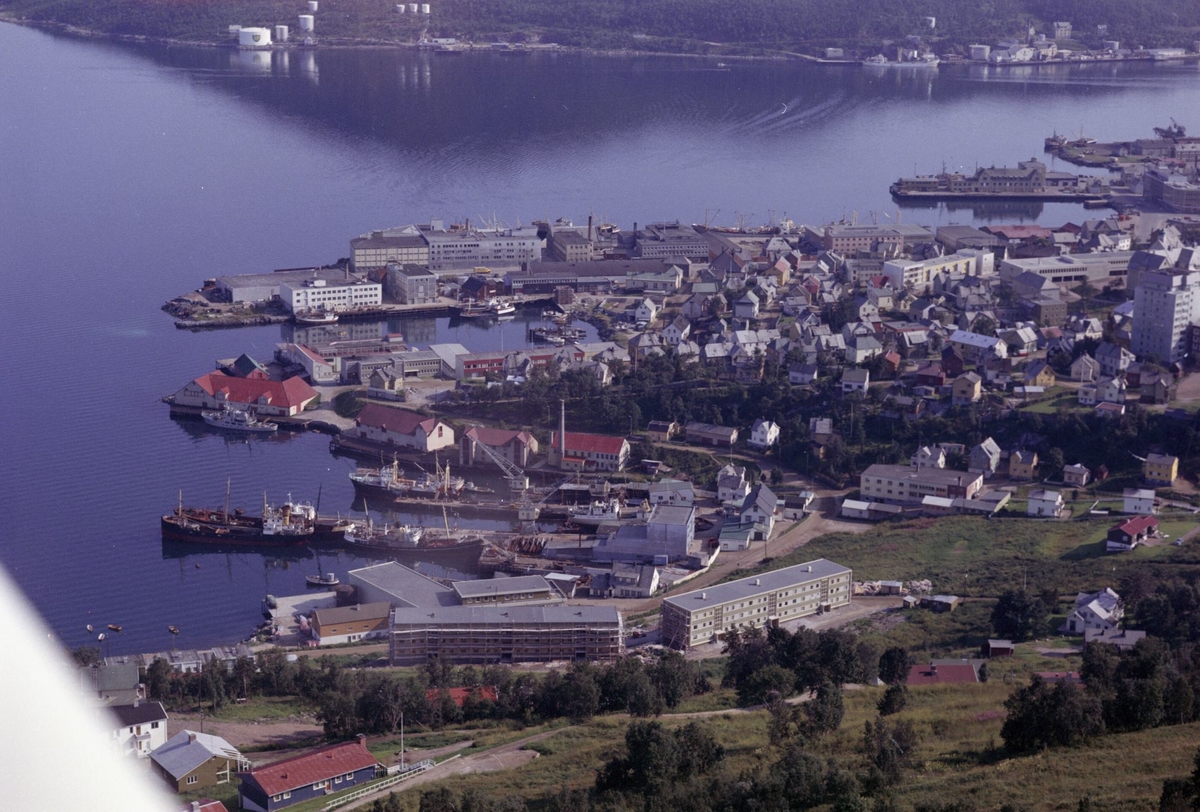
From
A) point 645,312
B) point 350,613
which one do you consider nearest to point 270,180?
point 645,312

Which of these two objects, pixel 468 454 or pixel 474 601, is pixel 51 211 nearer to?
pixel 468 454

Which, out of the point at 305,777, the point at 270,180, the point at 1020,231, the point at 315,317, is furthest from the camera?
the point at 270,180

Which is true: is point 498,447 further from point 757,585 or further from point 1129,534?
point 1129,534

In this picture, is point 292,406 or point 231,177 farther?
point 231,177

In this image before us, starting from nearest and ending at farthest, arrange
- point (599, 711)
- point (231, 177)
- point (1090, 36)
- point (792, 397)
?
point (599, 711), point (792, 397), point (231, 177), point (1090, 36)

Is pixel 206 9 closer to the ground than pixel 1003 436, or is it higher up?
higher up

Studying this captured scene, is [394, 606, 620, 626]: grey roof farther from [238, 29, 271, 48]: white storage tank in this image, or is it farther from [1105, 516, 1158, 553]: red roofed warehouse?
[238, 29, 271, 48]: white storage tank

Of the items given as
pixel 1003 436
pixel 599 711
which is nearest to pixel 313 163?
pixel 1003 436

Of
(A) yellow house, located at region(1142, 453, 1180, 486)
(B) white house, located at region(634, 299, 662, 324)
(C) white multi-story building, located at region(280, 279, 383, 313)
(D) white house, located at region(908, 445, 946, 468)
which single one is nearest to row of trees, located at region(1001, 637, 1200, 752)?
(A) yellow house, located at region(1142, 453, 1180, 486)
